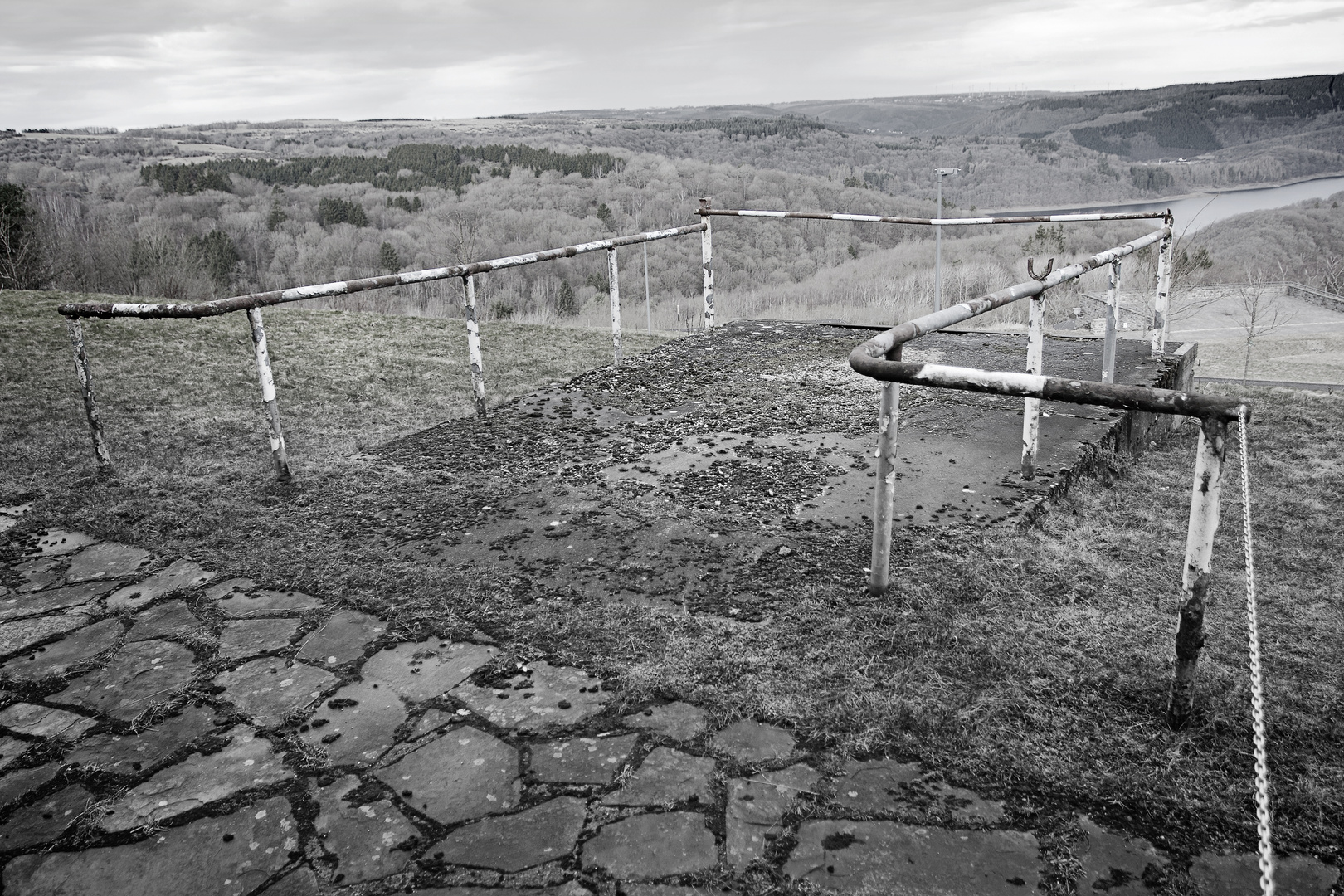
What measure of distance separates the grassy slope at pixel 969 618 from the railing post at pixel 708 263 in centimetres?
302

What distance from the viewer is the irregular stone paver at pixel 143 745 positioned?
7.25ft

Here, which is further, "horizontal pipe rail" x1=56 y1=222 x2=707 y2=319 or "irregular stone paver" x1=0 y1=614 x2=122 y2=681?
"horizontal pipe rail" x1=56 y1=222 x2=707 y2=319

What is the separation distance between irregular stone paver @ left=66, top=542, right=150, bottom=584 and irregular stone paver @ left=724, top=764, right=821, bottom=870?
268cm

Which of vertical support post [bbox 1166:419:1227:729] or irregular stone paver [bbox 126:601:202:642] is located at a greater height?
vertical support post [bbox 1166:419:1227:729]

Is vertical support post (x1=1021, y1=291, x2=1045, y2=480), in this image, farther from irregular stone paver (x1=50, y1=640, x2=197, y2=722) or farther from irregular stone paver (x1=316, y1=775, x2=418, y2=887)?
irregular stone paver (x1=50, y1=640, x2=197, y2=722)

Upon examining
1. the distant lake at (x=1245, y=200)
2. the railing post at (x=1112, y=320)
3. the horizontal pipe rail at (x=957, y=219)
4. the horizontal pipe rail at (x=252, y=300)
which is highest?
the horizontal pipe rail at (x=957, y=219)

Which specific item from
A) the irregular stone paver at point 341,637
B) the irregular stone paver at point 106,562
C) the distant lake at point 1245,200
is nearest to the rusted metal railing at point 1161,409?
the irregular stone paver at point 341,637

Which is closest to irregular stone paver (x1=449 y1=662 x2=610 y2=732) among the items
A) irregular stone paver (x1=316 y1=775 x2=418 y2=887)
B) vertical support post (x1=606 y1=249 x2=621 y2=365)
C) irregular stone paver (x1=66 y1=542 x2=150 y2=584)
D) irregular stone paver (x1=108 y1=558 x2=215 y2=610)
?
irregular stone paver (x1=316 y1=775 x2=418 y2=887)

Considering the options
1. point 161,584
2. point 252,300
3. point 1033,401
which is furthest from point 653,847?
point 252,300

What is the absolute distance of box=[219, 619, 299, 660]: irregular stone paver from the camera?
276 cm

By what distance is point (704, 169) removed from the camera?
8575 cm

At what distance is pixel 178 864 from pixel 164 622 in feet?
4.36

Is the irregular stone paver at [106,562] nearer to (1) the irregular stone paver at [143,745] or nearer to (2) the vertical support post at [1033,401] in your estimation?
(1) the irregular stone paver at [143,745]

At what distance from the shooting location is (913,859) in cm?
181
